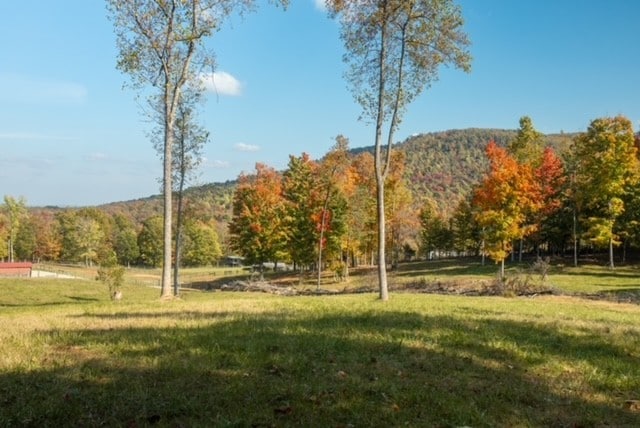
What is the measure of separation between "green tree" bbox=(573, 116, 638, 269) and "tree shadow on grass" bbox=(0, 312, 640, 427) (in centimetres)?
4162

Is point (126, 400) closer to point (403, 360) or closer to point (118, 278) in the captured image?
point (403, 360)

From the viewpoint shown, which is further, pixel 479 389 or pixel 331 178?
pixel 331 178

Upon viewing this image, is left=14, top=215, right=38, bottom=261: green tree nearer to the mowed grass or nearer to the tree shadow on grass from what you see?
the mowed grass

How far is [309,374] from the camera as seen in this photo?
644 cm

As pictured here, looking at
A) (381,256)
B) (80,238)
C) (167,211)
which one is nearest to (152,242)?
(80,238)

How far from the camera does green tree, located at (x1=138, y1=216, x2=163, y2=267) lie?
112 metres

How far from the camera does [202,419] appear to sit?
16.0ft

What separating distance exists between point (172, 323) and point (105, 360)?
3.31 metres

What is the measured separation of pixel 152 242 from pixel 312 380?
114 meters

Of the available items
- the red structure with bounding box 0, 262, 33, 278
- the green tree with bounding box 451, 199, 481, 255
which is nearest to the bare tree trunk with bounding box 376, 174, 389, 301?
the green tree with bounding box 451, 199, 481, 255

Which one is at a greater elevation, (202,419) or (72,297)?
(202,419)

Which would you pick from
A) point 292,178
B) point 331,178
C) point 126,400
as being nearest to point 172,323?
point 126,400

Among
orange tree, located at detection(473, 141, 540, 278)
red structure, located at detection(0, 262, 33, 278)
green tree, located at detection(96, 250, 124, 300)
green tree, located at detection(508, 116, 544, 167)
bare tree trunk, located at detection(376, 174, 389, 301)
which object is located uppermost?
green tree, located at detection(508, 116, 544, 167)

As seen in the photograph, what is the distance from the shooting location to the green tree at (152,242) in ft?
367
